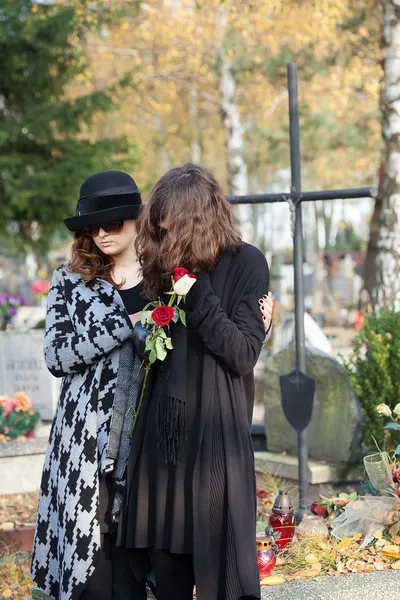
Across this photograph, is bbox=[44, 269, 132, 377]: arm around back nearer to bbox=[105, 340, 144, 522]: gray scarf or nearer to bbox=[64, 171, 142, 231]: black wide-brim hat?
bbox=[105, 340, 144, 522]: gray scarf

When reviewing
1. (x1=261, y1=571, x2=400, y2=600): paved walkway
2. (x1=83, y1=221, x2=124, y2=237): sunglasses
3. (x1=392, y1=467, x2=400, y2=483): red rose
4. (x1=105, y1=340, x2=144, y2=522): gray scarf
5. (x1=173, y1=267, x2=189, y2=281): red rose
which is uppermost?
(x1=83, y1=221, x2=124, y2=237): sunglasses

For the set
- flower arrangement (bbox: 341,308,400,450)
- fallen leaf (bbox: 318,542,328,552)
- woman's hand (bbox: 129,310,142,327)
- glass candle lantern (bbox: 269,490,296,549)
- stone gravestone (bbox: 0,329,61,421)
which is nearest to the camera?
woman's hand (bbox: 129,310,142,327)

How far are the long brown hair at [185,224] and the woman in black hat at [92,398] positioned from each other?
403 millimetres

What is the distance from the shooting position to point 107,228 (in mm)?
2893

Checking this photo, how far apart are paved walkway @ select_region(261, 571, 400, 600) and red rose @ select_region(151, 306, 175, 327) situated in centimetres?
121

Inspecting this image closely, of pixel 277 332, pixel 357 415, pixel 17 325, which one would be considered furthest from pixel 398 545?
pixel 277 332

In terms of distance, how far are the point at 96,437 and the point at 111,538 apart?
327 millimetres

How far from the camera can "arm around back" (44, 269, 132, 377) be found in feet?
8.80

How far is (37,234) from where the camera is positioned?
1429 centimetres

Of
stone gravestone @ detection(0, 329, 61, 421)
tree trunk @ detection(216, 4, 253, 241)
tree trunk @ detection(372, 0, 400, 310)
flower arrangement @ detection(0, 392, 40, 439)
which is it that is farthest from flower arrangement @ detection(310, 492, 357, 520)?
tree trunk @ detection(216, 4, 253, 241)

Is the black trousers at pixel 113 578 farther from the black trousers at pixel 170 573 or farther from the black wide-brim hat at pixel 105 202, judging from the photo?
the black wide-brim hat at pixel 105 202

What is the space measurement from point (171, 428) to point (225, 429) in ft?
0.53

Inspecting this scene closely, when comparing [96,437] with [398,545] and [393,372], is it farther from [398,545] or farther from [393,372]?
[393,372]

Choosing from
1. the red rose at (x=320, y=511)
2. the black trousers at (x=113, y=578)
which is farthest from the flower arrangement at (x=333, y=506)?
the black trousers at (x=113, y=578)
